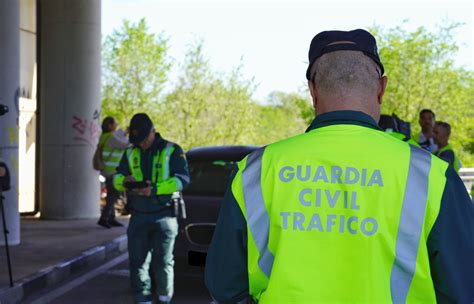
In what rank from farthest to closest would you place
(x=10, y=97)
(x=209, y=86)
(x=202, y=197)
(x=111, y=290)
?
1. (x=209, y=86)
2. (x=10, y=97)
3. (x=111, y=290)
4. (x=202, y=197)

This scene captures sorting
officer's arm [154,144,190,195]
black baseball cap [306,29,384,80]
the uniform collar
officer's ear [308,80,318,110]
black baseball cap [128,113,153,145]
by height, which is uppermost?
black baseball cap [306,29,384,80]

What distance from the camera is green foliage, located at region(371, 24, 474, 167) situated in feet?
162

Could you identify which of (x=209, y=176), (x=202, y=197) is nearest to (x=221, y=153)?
(x=209, y=176)

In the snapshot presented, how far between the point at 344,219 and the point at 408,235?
170 mm

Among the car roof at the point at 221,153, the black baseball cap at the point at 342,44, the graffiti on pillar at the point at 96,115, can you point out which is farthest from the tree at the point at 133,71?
the black baseball cap at the point at 342,44

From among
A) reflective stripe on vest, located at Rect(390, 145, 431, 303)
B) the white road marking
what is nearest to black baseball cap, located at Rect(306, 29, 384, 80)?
reflective stripe on vest, located at Rect(390, 145, 431, 303)

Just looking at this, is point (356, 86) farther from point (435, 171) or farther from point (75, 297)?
point (75, 297)

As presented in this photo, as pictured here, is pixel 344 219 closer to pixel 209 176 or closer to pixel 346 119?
pixel 346 119

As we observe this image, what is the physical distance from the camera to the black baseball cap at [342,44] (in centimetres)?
264

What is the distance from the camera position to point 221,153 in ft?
32.7

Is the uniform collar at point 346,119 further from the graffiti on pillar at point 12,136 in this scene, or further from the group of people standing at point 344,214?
the graffiti on pillar at point 12,136

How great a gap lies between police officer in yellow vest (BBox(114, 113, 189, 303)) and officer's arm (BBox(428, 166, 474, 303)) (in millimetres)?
5327

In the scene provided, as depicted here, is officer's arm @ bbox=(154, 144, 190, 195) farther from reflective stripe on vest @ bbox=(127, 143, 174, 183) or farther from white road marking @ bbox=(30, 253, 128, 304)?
white road marking @ bbox=(30, 253, 128, 304)

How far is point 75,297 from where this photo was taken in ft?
30.9
